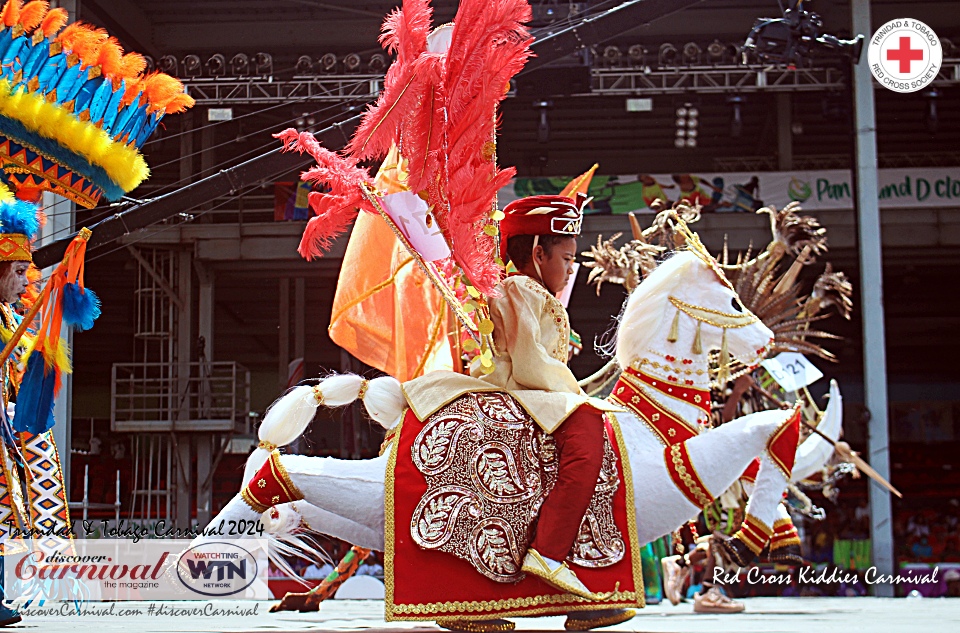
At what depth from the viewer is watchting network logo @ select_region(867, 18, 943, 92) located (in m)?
13.4

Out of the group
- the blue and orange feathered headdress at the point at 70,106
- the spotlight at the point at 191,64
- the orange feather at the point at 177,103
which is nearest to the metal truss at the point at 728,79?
the spotlight at the point at 191,64

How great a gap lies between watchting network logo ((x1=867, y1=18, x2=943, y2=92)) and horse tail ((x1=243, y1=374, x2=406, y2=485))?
1095 centimetres

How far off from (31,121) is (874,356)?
404 inches

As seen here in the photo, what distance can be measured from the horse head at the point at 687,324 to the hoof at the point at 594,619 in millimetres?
951

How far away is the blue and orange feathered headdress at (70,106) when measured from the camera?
14.7ft

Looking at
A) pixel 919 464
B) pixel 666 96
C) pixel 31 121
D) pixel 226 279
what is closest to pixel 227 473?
pixel 226 279

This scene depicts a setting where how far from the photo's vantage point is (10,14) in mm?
4559

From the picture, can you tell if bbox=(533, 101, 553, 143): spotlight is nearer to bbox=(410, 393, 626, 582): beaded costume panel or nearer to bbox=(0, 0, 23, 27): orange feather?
bbox=(0, 0, 23, 27): orange feather

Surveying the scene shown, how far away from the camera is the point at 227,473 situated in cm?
2034

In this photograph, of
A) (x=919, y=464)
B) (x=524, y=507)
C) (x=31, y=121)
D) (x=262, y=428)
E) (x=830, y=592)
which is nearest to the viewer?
(x=524, y=507)

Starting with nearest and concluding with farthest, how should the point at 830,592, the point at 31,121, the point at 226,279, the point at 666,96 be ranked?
the point at 31,121
the point at 830,592
the point at 666,96
the point at 226,279

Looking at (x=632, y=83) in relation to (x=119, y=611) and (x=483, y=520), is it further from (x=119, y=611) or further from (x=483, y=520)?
(x=483, y=520)


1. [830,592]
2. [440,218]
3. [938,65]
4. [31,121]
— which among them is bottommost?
[830,592]

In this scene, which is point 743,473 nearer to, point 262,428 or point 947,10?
point 262,428
